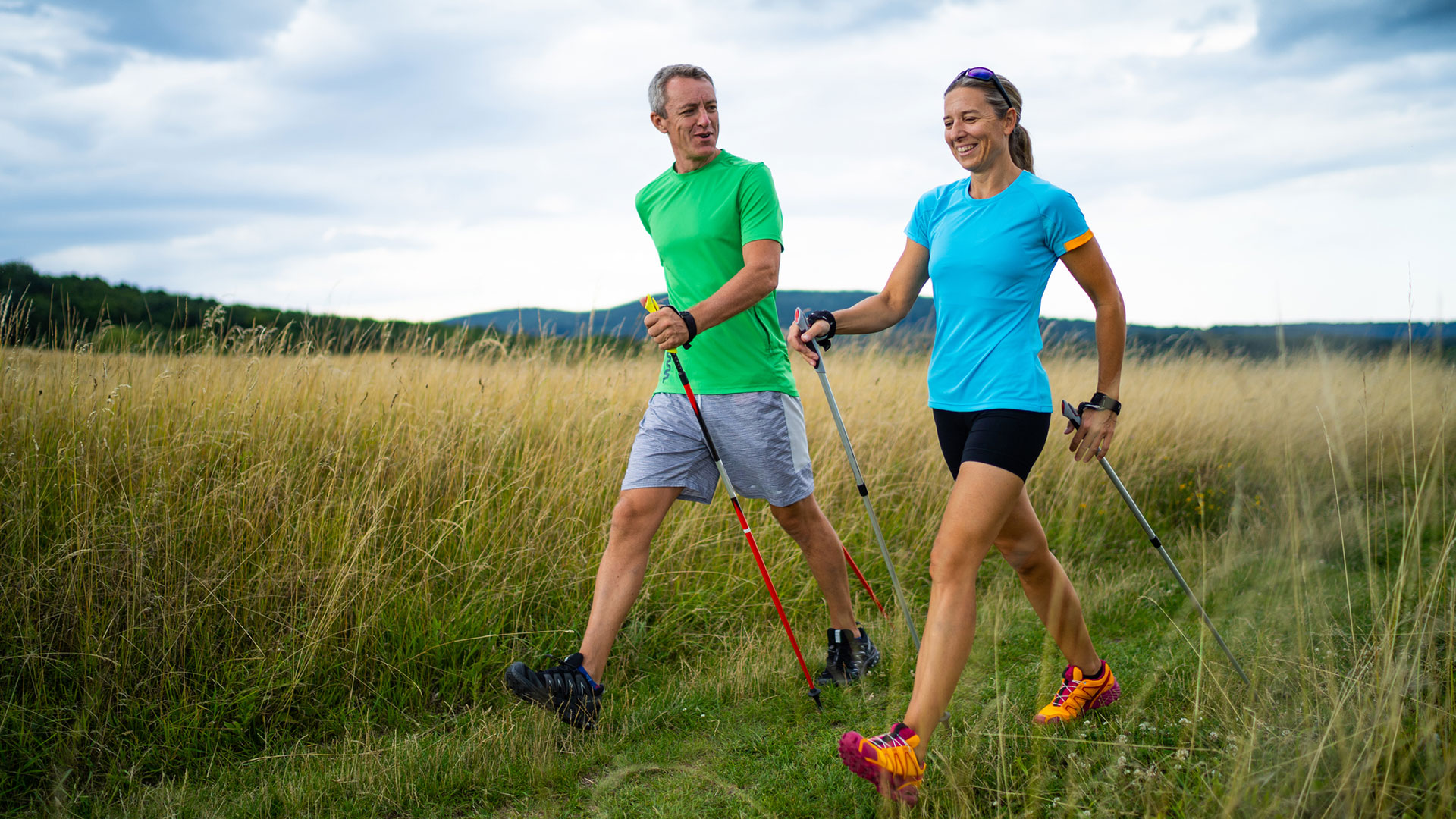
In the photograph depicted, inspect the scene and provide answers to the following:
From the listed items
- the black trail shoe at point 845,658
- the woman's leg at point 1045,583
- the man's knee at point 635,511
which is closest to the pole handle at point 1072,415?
the woman's leg at point 1045,583

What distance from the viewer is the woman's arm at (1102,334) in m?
3.08

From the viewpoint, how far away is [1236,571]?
20.6 feet

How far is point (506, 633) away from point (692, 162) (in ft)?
7.70

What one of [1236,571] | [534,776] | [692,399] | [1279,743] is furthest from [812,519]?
[1236,571]

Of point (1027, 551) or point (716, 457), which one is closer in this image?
point (1027, 551)

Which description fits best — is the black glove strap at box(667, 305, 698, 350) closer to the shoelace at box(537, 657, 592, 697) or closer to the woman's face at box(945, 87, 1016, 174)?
the woman's face at box(945, 87, 1016, 174)

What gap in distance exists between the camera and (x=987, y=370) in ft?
10.1

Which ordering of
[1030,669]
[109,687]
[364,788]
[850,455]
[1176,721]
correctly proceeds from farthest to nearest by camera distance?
[1030,669] < [850,455] < [109,687] < [1176,721] < [364,788]

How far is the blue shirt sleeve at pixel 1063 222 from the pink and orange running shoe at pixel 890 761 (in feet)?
5.41

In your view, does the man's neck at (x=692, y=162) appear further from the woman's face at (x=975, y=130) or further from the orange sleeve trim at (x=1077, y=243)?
the orange sleeve trim at (x=1077, y=243)

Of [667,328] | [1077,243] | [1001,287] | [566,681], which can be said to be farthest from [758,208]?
[566,681]

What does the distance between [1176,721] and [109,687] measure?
165 inches

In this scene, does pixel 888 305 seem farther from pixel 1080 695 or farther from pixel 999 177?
pixel 1080 695

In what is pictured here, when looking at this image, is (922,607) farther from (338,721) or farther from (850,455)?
(338,721)
